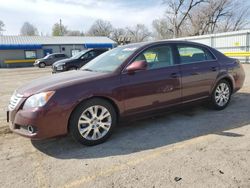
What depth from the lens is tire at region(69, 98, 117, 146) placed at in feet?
11.6

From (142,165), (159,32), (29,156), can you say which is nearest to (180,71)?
(142,165)

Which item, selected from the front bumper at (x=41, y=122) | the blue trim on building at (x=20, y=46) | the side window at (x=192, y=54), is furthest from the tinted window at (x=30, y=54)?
the front bumper at (x=41, y=122)

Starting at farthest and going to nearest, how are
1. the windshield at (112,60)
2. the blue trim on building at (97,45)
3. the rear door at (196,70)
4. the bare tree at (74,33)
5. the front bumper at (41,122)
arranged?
the bare tree at (74,33)
the blue trim on building at (97,45)
the rear door at (196,70)
the windshield at (112,60)
the front bumper at (41,122)

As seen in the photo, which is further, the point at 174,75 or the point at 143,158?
the point at 174,75

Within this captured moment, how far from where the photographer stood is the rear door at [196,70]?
4.64m

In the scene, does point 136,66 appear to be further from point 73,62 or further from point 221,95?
point 73,62

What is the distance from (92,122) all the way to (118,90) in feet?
2.14

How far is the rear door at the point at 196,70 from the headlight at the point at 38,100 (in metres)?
2.49

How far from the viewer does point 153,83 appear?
4188 millimetres

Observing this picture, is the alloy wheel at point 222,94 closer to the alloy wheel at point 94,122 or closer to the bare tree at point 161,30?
the alloy wheel at point 94,122

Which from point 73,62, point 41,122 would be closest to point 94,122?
point 41,122

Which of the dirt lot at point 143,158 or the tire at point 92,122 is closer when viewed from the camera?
the dirt lot at point 143,158

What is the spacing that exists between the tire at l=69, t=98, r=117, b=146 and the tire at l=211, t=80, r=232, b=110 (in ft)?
8.14

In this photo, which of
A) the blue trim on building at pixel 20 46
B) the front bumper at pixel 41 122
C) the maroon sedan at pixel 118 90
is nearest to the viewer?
the front bumper at pixel 41 122
